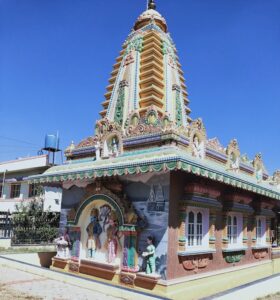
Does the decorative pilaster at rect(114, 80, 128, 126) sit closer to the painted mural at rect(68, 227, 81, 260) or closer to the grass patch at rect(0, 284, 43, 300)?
the painted mural at rect(68, 227, 81, 260)

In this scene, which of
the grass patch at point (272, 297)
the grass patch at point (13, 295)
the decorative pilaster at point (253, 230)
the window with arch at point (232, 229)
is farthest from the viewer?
the decorative pilaster at point (253, 230)

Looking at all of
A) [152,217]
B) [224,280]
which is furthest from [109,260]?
[224,280]

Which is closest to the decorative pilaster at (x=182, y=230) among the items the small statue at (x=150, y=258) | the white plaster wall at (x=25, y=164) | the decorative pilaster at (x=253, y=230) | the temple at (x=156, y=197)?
the temple at (x=156, y=197)

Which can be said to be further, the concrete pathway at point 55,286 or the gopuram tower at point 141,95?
the gopuram tower at point 141,95

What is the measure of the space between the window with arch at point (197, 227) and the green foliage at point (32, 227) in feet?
38.4

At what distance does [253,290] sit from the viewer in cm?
905

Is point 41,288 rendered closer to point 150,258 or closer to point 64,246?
point 64,246

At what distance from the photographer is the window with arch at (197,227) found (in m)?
9.61

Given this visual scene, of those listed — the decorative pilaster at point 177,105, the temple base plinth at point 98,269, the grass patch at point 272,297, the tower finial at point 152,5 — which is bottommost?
the grass patch at point 272,297

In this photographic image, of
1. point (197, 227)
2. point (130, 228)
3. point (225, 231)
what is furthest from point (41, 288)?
point (225, 231)

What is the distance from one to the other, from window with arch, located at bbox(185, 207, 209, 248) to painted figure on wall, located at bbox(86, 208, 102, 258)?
9.25 feet

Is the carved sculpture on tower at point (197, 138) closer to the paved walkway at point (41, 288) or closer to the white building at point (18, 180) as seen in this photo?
the paved walkway at point (41, 288)

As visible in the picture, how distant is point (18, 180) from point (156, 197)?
1874 cm

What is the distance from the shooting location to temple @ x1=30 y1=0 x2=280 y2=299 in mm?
8852
